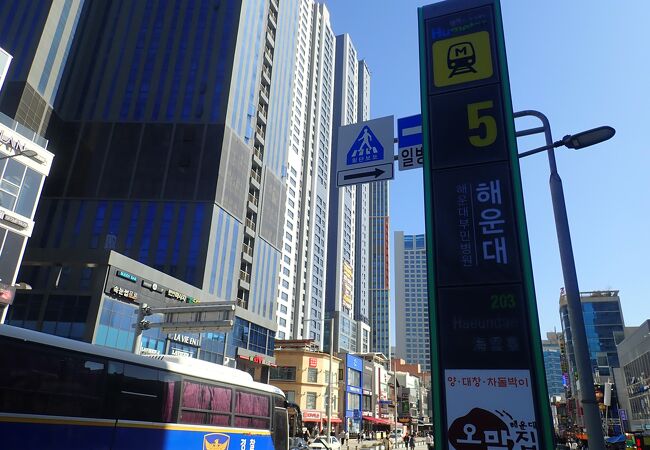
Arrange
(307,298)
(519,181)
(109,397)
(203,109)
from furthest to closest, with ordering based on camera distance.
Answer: (307,298) < (203,109) < (109,397) < (519,181)

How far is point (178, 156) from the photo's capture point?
59.6 meters

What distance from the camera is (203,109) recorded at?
62.1 meters

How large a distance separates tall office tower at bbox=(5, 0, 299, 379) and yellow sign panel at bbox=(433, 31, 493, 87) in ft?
132

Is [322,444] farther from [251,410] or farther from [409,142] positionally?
[409,142]

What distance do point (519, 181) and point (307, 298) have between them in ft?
364

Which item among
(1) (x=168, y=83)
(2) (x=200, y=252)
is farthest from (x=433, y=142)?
(1) (x=168, y=83)

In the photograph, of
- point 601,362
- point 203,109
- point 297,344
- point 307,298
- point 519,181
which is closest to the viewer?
point 519,181

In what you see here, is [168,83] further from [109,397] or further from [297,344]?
[109,397]

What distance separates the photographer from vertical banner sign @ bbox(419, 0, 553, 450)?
5.88m

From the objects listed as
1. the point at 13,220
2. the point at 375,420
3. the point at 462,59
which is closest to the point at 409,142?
the point at 462,59

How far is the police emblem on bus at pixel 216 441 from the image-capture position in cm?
1298

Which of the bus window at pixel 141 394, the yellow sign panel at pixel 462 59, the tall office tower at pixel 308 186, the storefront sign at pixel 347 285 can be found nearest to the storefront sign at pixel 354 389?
the tall office tower at pixel 308 186

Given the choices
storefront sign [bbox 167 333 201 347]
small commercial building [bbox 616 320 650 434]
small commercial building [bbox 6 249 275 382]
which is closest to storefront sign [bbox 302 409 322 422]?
storefront sign [bbox 167 333 201 347]

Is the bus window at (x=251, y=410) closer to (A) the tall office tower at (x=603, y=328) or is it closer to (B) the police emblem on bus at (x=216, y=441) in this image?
(B) the police emblem on bus at (x=216, y=441)
